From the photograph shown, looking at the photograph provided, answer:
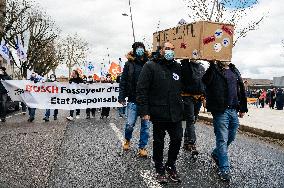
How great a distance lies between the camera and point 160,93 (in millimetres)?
5949

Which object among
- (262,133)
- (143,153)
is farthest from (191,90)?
(262,133)

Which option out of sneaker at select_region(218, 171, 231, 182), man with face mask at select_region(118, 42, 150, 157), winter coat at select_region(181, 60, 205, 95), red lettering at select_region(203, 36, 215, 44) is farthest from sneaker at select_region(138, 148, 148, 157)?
red lettering at select_region(203, 36, 215, 44)

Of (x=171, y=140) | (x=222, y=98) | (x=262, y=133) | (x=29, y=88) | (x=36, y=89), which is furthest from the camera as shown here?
(x=36, y=89)

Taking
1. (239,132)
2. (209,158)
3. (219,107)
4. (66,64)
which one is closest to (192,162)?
(209,158)

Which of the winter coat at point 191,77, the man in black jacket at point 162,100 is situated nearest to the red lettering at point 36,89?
the winter coat at point 191,77

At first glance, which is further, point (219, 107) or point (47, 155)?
point (47, 155)

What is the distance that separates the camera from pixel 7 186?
5562 mm

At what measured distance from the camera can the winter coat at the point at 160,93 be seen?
5910 mm

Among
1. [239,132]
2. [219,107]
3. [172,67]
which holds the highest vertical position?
[172,67]

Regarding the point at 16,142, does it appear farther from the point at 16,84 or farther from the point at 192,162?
the point at 16,84

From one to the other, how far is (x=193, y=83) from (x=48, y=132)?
194 inches

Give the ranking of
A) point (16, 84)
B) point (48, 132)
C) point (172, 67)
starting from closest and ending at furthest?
point (172, 67) → point (48, 132) → point (16, 84)

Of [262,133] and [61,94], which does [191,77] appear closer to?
[262,133]

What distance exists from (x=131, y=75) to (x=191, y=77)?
108 cm
